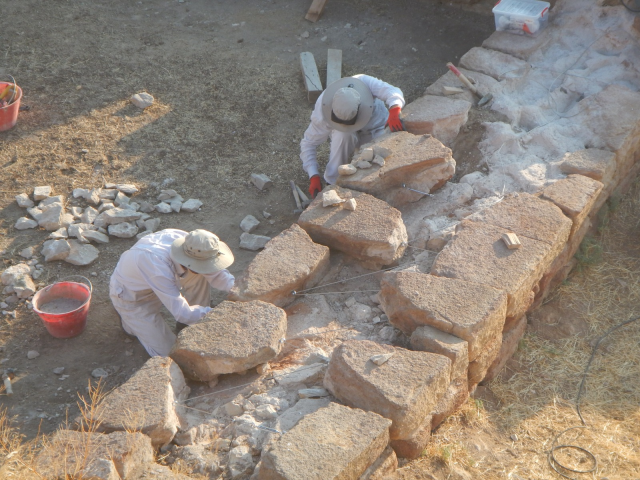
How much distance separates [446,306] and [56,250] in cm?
363

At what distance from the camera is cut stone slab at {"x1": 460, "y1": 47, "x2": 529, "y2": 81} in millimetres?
6664

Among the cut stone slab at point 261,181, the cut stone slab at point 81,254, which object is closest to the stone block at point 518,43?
the cut stone slab at point 261,181

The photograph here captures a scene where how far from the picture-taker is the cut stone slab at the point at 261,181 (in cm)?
688

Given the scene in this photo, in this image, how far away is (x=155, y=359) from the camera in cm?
413

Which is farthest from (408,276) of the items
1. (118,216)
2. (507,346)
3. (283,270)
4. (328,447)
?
(118,216)

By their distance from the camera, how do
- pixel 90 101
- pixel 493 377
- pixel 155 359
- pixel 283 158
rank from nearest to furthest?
pixel 155 359
pixel 493 377
pixel 283 158
pixel 90 101

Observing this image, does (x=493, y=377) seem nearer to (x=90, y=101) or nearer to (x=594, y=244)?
(x=594, y=244)

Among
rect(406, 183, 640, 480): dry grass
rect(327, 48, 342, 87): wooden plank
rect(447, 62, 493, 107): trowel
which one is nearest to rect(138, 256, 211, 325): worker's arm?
rect(406, 183, 640, 480): dry grass

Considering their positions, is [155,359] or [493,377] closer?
[155,359]

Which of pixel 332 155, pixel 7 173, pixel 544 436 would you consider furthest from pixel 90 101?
pixel 544 436

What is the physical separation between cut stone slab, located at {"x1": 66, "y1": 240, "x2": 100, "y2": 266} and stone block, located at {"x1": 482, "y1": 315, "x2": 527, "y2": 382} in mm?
3660

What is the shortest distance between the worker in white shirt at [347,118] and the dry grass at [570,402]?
2.29 metres

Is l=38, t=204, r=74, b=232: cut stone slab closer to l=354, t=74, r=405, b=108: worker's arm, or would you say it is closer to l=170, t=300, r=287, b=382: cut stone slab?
l=170, t=300, r=287, b=382: cut stone slab

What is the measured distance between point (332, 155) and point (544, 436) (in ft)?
11.0
